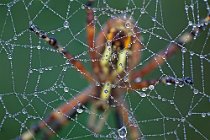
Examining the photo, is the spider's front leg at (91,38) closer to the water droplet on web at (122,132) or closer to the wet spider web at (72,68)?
the water droplet on web at (122,132)

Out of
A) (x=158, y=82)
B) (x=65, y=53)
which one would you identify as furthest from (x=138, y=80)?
(x=65, y=53)

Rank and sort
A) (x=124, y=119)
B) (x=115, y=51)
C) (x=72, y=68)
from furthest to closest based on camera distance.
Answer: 1. (x=72, y=68)
2. (x=124, y=119)
3. (x=115, y=51)

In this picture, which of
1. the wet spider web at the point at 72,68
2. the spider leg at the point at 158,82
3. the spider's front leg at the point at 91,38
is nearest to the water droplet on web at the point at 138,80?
the spider leg at the point at 158,82

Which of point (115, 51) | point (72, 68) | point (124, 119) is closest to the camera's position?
point (115, 51)

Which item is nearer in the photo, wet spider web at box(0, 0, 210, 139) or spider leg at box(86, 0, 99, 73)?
spider leg at box(86, 0, 99, 73)

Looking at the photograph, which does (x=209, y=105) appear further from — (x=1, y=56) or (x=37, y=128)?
(x=37, y=128)

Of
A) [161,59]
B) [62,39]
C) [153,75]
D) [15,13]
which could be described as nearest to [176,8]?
[153,75]

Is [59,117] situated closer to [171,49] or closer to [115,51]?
[115,51]

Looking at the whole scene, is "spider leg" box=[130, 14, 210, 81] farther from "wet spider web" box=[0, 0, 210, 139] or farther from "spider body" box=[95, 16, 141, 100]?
"wet spider web" box=[0, 0, 210, 139]

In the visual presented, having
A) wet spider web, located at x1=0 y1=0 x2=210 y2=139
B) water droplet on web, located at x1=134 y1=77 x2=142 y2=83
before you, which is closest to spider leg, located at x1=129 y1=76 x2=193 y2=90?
water droplet on web, located at x1=134 y1=77 x2=142 y2=83
